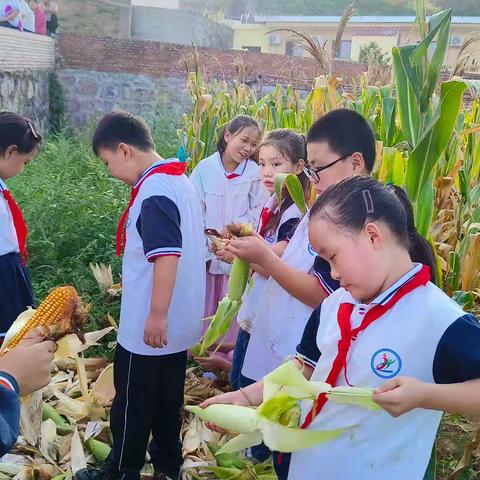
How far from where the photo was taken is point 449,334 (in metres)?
1.14

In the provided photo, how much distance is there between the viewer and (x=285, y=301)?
6.53ft

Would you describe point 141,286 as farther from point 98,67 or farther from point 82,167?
point 98,67

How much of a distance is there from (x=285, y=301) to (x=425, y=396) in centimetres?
92

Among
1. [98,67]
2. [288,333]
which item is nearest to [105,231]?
[288,333]

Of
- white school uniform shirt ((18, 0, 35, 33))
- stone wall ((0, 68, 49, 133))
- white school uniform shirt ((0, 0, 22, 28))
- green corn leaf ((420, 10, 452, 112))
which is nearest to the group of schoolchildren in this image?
green corn leaf ((420, 10, 452, 112))

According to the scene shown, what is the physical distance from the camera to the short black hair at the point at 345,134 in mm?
1810

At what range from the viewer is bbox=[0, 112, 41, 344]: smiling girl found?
7.97 ft

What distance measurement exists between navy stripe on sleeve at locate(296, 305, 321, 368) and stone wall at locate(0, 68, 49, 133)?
23.5 feet

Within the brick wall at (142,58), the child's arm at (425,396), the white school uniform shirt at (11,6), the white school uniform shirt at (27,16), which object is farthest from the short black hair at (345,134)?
the brick wall at (142,58)

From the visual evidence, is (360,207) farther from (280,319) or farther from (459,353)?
(280,319)

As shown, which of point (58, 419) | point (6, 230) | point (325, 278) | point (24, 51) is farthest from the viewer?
point (24, 51)

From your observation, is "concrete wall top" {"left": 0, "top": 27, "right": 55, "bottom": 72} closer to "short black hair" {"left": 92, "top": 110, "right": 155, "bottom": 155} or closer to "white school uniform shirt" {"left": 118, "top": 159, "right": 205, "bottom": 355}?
"short black hair" {"left": 92, "top": 110, "right": 155, "bottom": 155}

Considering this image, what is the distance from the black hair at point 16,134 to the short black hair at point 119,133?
515mm

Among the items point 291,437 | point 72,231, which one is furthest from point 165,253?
point 72,231
